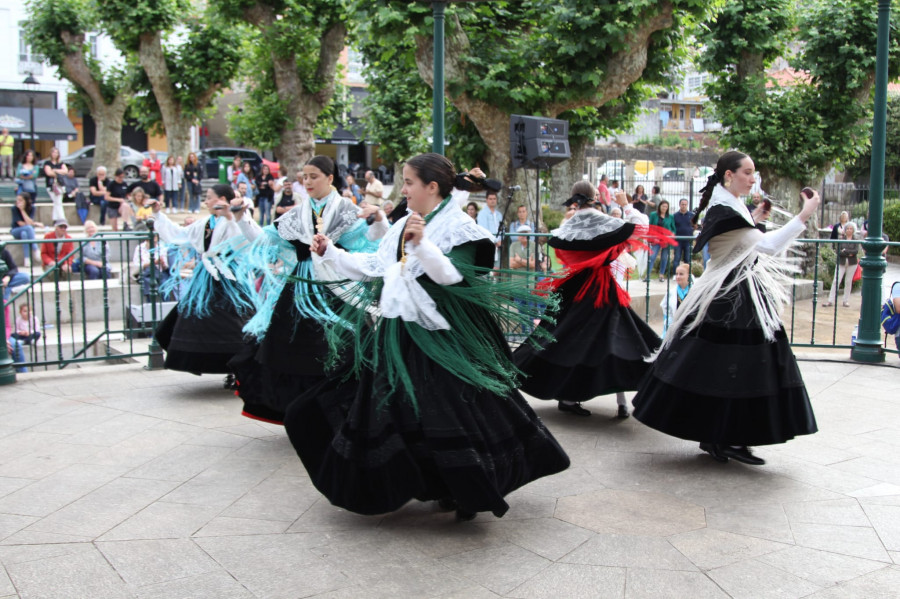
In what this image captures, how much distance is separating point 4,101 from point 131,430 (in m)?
35.1

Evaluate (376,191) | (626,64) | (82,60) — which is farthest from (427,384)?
(82,60)

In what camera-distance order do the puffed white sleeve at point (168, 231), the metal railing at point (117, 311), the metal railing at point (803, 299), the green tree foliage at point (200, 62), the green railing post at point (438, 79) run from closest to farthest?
the green railing post at point (438, 79) < the puffed white sleeve at point (168, 231) < the metal railing at point (803, 299) < the metal railing at point (117, 311) < the green tree foliage at point (200, 62)

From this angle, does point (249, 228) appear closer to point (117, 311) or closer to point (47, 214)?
point (117, 311)

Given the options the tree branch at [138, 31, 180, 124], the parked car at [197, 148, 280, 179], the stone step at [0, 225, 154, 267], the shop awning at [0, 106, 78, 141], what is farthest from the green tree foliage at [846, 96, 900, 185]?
the shop awning at [0, 106, 78, 141]

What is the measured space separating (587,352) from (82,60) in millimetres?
22159

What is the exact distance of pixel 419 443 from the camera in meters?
3.98

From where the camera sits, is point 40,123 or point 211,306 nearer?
point 211,306

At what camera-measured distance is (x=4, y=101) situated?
36031 mm

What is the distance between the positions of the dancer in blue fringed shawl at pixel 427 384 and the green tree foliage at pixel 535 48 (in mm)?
9032

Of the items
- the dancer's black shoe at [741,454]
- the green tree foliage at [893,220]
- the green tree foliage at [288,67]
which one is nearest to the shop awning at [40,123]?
the green tree foliage at [288,67]

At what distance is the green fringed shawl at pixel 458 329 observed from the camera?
403 centimetres

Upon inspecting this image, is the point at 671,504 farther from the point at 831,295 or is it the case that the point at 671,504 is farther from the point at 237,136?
the point at 237,136

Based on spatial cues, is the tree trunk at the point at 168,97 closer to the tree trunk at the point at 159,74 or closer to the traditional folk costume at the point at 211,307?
the tree trunk at the point at 159,74

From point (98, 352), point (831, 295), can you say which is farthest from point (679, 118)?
point (98, 352)
